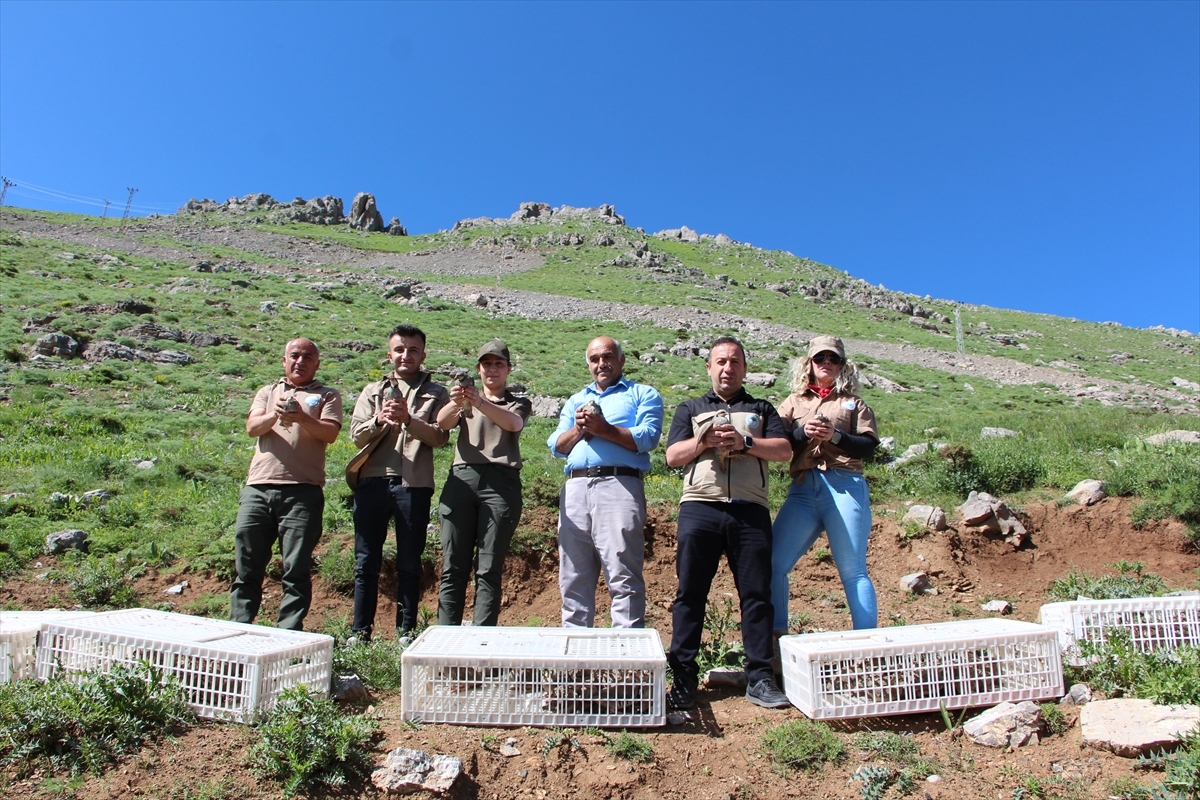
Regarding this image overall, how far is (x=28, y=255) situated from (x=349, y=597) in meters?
35.3

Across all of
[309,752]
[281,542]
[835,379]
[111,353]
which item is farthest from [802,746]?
[111,353]

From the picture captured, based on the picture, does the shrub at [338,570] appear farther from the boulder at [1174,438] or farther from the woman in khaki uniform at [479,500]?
the boulder at [1174,438]

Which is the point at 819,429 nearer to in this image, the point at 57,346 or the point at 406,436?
the point at 406,436

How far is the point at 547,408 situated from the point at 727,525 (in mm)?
10443

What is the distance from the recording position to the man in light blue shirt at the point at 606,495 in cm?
372

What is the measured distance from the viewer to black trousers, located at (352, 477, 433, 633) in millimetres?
4312

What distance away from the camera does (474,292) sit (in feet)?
143

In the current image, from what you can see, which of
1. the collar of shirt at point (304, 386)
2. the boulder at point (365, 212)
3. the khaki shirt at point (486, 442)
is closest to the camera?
the khaki shirt at point (486, 442)

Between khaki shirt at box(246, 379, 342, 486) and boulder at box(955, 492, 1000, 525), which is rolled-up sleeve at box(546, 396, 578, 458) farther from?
boulder at box(955, 492, 1000, 525)

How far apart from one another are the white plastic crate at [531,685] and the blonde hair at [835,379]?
192 centimetres

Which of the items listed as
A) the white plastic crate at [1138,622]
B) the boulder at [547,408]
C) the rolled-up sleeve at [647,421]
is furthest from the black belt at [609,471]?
the boulder at [547,408]

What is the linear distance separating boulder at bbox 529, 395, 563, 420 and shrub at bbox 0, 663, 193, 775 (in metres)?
10.5

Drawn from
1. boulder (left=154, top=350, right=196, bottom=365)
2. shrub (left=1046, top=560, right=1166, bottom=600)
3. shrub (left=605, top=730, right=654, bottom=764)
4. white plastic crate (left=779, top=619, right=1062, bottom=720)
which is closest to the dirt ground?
shrub (left=605, top=730, right=654, bottom=764)

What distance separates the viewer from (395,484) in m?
4.39
